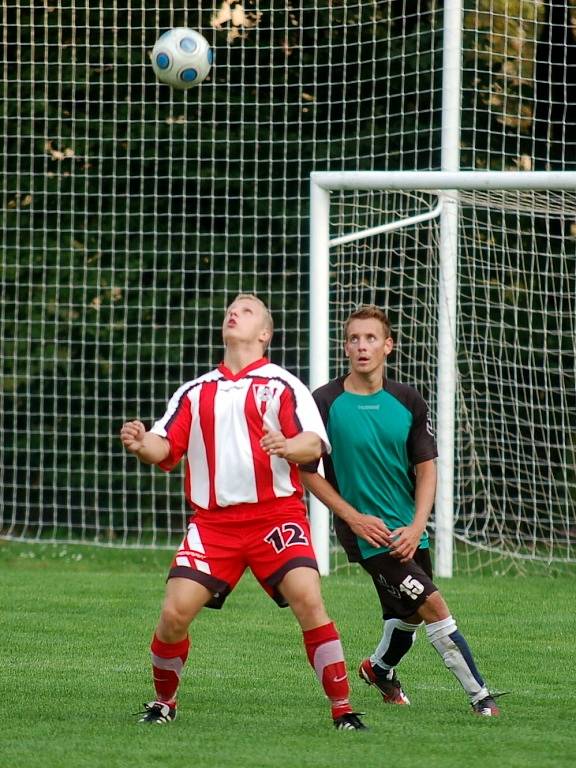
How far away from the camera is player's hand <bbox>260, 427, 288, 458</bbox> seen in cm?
480

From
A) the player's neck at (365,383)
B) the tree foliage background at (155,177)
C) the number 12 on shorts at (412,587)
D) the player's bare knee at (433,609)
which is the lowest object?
the player's bare knee at (433,609)

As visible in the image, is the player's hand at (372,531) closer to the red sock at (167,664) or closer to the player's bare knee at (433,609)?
the player's bare knee at (433,609)

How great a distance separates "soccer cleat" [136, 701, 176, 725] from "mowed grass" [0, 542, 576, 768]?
0.09m

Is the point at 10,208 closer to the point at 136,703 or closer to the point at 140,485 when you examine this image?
the point at 140,485

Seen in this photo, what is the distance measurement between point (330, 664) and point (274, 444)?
84cm

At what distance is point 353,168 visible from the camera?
42.9ft

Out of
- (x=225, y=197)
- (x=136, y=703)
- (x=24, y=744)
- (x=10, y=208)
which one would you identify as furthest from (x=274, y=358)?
(x=24, y=744)

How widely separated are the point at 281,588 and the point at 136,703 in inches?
39.4

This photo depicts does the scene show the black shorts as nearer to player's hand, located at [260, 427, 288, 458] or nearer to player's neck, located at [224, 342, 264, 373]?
player's hand, located at [260, 427, 288, 458]

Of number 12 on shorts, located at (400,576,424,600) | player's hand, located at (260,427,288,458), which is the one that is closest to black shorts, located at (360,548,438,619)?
number 12 on shorts, located at (400,576,424,600)

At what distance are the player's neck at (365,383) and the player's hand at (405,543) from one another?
59 cm

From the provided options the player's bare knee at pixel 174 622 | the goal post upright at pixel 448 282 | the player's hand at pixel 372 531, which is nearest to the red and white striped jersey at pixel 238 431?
the player's hand at pixel 372 531

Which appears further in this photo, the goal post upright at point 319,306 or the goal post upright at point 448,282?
the goal post upright at point 448,282

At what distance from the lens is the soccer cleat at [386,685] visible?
5.69 meters
